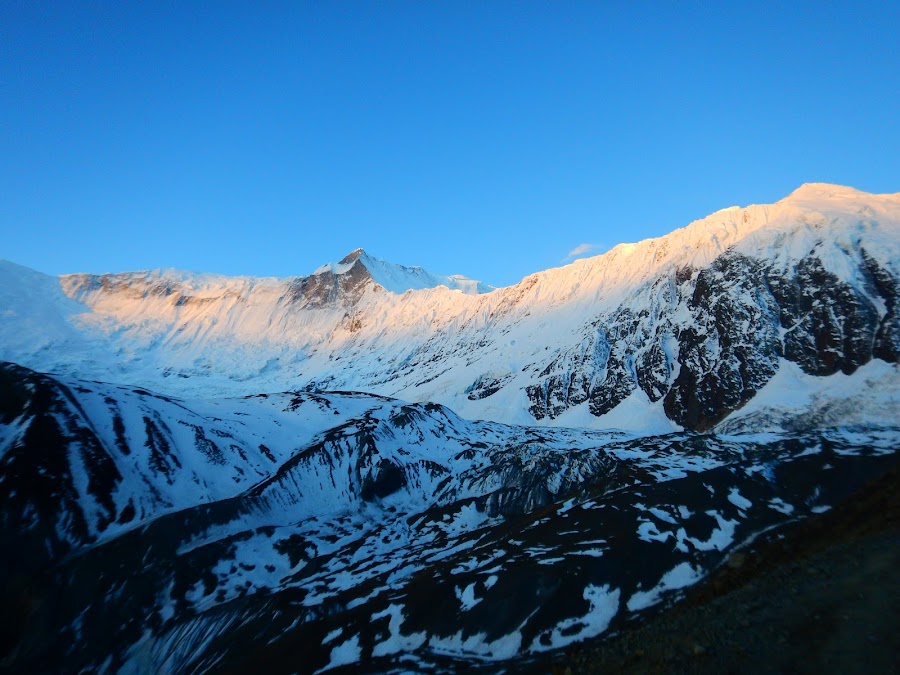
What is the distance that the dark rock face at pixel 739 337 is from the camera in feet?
482

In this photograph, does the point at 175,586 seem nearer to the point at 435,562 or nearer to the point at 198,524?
the point at 198,524

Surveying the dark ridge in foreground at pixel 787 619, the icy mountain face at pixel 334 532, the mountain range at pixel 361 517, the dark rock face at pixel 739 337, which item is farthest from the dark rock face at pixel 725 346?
the dark ridge in foreground at pixel 787 619

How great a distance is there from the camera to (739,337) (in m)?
166

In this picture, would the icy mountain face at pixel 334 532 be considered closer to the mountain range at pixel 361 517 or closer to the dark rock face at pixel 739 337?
the mountain range at pixel 361 517

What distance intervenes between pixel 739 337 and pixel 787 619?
146877 mm

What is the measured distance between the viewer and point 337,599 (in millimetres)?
64750

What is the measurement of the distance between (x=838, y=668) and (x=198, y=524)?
74.0 meters

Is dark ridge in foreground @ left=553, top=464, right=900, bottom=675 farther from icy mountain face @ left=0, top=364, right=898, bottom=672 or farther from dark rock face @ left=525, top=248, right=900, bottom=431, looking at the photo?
dark rock face @ left=525, top=248, right=900, bottom=431

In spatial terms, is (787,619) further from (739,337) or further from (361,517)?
(739,337)

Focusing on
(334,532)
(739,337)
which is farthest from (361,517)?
(739,337)

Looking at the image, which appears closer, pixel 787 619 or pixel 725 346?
pixel 787 619

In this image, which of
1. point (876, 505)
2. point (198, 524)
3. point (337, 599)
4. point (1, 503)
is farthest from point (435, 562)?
point (1, 503)

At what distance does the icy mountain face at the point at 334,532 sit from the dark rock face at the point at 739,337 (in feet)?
211

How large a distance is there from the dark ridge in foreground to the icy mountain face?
17.8ft
